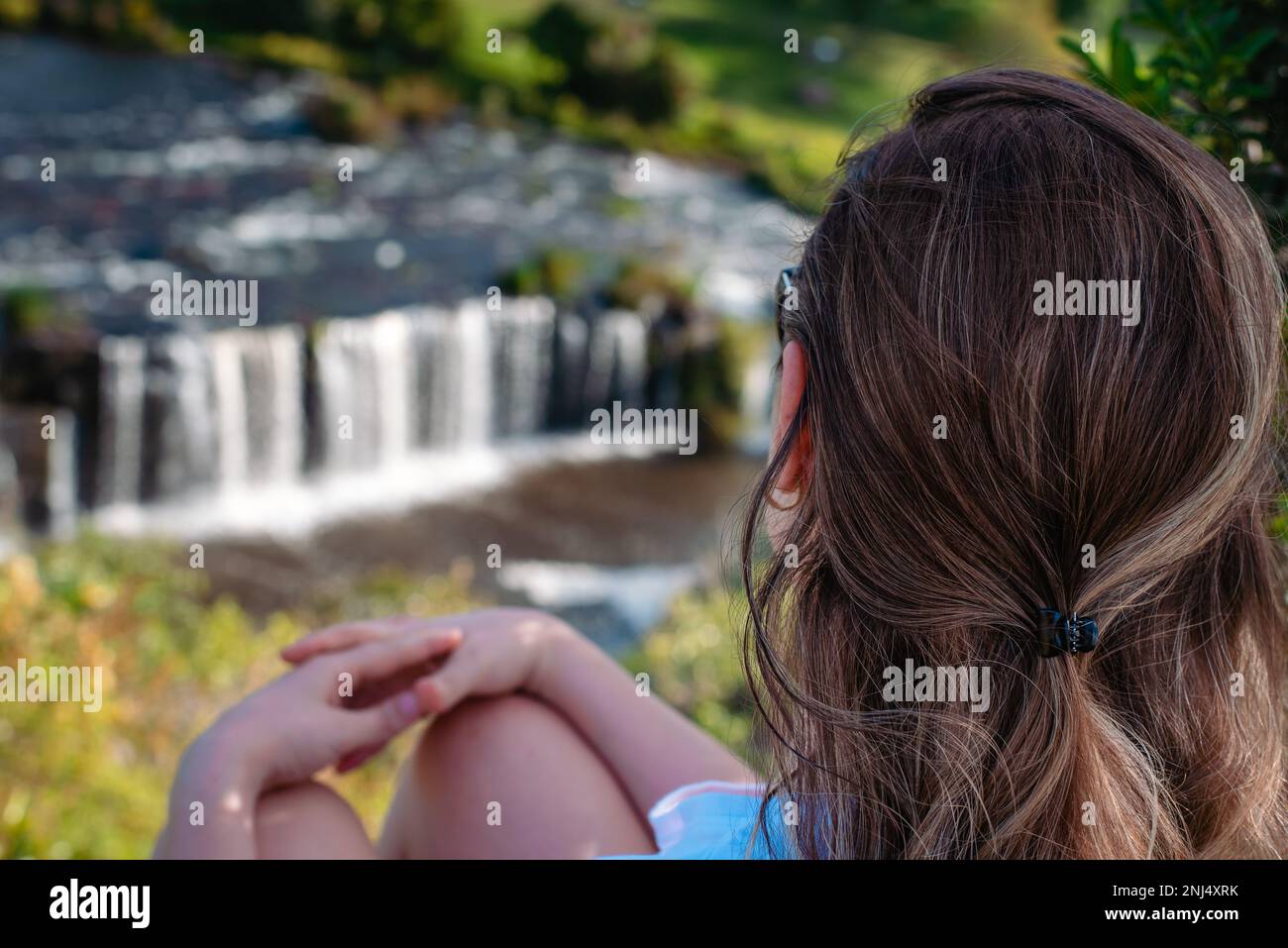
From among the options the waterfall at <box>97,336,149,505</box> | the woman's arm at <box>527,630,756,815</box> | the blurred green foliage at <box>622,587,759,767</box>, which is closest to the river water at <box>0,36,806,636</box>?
the waterfall at <box>97,336,149,505</box>

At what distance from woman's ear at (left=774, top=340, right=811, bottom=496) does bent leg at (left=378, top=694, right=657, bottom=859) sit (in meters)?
0.57

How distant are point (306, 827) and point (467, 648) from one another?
30 cm

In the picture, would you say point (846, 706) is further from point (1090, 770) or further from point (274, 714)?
point (274, 714)

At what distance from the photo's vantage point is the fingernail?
4.90 feet

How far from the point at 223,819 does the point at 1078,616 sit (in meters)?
0.89

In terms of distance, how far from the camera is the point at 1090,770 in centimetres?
101

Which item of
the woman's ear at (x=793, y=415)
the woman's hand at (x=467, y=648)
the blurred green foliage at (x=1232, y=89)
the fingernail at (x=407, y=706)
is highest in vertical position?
the blurred green foliage at (x=1232, y=89)

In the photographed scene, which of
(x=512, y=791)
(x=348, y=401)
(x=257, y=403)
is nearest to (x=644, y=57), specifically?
(x=348, y=401)

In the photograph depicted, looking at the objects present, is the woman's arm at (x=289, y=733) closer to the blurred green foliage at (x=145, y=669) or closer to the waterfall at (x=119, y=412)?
the blurred green foliage at (x=145, y=669)

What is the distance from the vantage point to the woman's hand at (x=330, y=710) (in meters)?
1.33

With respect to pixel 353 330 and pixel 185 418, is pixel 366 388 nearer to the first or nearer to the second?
pixel 353 330

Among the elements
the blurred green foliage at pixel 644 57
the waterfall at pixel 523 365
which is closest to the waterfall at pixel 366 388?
the waterfall at pixel 523 365

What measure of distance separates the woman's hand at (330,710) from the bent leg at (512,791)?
9 cm
